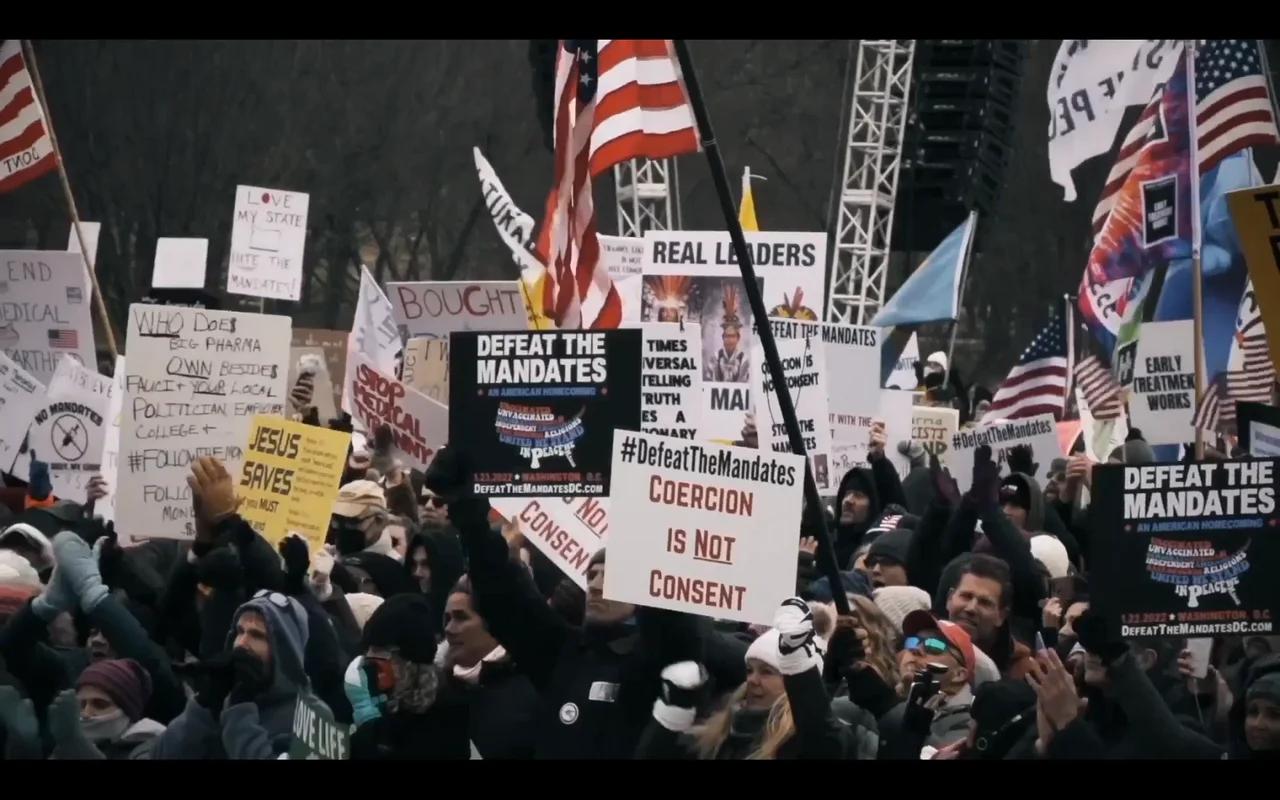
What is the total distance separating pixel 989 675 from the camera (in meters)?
6.89

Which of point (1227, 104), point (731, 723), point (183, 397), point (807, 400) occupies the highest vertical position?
point (1227, 104)

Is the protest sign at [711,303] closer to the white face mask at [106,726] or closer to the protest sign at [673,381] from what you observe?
the protest sign at [673,381]

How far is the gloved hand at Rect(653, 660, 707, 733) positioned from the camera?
6445 millimetres

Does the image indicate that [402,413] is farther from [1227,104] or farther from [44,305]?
[1227,104]

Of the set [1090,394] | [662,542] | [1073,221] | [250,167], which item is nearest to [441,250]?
[250,167]

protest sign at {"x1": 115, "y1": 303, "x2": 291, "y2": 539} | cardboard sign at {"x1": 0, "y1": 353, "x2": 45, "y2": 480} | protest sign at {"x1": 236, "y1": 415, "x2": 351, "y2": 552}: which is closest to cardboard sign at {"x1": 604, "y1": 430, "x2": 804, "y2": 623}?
protest sign at {"x1": 236, "y1": 415, "x2": 351, "y2": 552}

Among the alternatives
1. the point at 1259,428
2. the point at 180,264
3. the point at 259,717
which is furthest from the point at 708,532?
the point at 180,264

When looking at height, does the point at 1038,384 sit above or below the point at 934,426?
above

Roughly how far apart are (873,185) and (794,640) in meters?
18.8

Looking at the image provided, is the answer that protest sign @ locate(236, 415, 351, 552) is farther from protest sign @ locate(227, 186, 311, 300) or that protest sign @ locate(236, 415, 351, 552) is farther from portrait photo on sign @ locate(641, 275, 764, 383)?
Answer: protest sign @ locate(227, 186, 311, 300)

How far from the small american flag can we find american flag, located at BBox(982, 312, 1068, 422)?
5722 mm

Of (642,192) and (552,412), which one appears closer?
(552,412)

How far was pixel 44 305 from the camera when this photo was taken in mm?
13406

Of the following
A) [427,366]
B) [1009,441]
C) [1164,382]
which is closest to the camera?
[1009,441]
